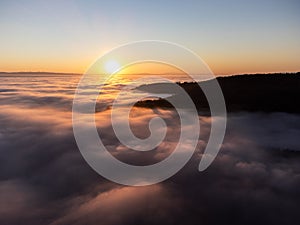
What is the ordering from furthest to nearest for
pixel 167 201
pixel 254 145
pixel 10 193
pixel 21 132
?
1. pixel 21 132
2. pixel 254 145
3. pixel 10 193
4. pixel 167 201

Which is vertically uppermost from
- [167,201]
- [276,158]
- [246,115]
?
[246,115]

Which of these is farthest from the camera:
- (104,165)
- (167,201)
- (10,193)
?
(104,165)

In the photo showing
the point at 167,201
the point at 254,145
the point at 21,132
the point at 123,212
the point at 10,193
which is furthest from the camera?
the point at 21,132

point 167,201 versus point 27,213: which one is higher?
point 167,201

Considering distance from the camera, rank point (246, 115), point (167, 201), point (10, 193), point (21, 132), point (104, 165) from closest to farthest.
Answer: point (167, 201)
point (10, 193)
point (104, 165)
point (21, 132)
point (246, 115)

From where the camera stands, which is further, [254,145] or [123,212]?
[254,145]

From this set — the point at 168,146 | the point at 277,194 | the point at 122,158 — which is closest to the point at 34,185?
the point at 122,158

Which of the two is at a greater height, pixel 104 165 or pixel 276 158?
pixel 276 158

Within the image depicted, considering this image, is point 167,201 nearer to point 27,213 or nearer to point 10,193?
point 27,213

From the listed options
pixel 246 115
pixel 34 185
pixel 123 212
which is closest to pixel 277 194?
pixel 123 212

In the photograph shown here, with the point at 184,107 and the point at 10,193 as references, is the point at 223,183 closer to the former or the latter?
the point at 10,193
